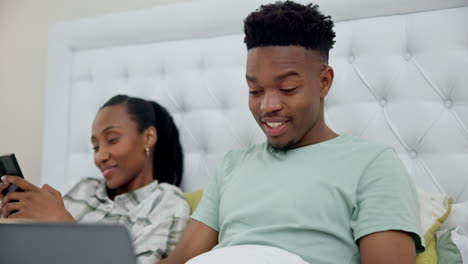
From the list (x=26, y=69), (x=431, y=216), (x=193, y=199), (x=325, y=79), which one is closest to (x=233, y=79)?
(x=193, y=199)

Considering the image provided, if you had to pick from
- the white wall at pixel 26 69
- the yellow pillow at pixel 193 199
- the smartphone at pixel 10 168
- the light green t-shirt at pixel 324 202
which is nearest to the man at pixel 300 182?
the light green t-shirt at pixel 324 202

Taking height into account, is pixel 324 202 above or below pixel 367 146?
below

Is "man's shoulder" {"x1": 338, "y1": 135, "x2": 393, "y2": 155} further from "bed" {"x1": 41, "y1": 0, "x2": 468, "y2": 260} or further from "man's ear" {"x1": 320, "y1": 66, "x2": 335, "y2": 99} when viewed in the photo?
"bed" {"x1": 41, "y1": 0, "x2": 468, "y2": 260}

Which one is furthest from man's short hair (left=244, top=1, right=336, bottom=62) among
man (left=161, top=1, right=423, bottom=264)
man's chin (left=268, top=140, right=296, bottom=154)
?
man's chin (left=268, top=140, right=296, bottom=154)

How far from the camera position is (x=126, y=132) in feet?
5.12

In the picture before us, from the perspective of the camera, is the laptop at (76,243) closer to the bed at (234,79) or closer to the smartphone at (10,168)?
the smartphone at (10,168)

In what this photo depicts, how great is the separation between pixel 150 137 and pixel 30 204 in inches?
18.2

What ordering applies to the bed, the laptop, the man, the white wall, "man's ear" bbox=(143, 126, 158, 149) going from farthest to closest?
the white wall
"man's ear" bbox=(143, 126, 158, 149)
the bed
the man
the laptop

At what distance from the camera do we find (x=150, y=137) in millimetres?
1605

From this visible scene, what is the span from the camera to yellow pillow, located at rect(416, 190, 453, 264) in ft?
3.62

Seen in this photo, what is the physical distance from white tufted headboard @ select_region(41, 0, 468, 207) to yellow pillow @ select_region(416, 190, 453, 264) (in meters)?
0.13

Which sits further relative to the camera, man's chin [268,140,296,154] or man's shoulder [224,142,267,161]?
man's shoulder [224,142,267,161]

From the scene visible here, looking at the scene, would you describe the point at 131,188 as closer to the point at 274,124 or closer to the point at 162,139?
the point at 162,139

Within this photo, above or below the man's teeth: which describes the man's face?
above
